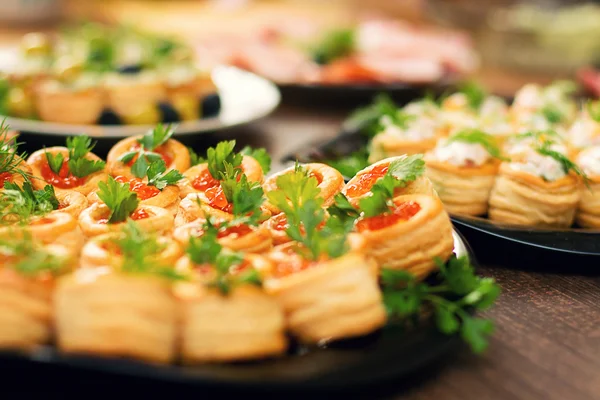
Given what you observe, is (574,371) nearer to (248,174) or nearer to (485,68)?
(248,174)

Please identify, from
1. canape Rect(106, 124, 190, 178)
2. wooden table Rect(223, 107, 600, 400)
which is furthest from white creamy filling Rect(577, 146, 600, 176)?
canape Rect(106, 124, 190, 178)

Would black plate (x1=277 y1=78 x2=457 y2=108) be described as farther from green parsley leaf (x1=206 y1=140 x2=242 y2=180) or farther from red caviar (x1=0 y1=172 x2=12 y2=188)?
red caviar (x1=0 y1=172 x2=12 y2=188)

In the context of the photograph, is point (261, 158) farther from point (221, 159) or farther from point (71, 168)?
point (71, 168)

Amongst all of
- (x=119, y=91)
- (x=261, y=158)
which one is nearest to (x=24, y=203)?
(x=261, y=158)

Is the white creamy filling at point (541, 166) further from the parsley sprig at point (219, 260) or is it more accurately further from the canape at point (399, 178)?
the parsley sprig at point (219, 260)

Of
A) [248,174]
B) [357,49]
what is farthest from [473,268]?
[357,49]

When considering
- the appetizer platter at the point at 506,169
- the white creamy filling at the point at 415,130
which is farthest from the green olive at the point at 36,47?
the white creamy filling at the point at 415,130
